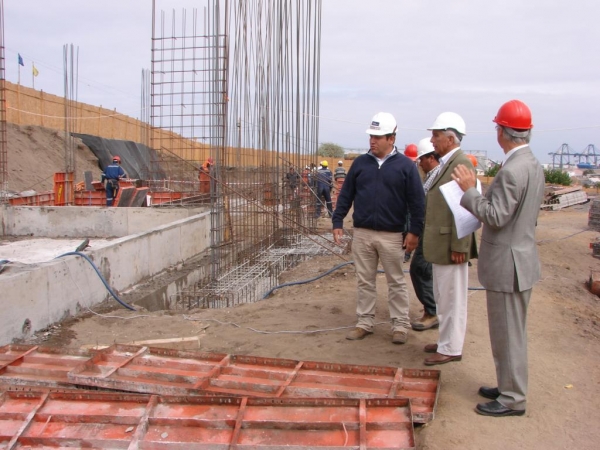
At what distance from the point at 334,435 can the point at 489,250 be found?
1.28 metres

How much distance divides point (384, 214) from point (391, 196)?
15cm

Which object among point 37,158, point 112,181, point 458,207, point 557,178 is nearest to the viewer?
point 458,207

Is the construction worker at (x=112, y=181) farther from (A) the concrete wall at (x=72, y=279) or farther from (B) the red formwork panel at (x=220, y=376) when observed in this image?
(B) the red formwork panel at (x=220, y=376)

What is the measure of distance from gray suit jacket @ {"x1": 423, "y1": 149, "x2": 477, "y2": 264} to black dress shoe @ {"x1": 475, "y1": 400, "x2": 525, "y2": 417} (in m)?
0.95

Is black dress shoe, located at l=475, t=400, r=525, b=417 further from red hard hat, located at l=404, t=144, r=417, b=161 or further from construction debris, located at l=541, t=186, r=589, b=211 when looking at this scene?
construction debris, located at l=541, t=186, r=589, b=211

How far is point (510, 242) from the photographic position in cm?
287

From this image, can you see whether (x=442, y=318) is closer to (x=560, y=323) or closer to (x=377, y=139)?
(x=377, y=139)

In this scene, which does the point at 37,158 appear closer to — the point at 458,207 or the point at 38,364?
the point at 38,364

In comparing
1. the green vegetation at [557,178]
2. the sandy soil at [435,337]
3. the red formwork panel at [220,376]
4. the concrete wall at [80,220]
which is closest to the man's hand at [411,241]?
the sandy soil at [435,337]

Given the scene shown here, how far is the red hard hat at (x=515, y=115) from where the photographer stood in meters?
2.83

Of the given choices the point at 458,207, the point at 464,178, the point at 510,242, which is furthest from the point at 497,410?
the point at 464,178

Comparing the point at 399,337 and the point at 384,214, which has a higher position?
the point at 384,214

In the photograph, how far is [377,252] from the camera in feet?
14.3

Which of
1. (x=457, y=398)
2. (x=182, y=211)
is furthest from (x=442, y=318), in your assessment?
(x=182, y=211)
